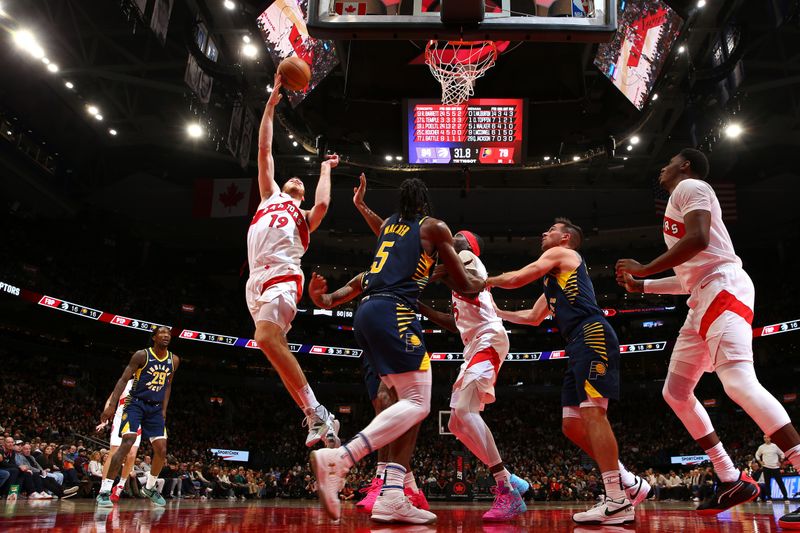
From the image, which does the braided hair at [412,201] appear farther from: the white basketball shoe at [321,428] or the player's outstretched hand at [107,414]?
the player's outstretched hand at [107,414]

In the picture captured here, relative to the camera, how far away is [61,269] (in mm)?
25750

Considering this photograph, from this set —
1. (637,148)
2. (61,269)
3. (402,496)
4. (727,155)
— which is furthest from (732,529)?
(61,269)

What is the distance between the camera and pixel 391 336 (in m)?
3.40

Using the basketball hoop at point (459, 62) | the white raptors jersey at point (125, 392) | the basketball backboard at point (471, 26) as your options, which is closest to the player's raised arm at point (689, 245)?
the basketball backboard at point (471, 26)

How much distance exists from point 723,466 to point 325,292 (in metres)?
2.97

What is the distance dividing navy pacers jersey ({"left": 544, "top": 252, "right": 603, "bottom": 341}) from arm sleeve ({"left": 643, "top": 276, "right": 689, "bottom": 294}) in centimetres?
44

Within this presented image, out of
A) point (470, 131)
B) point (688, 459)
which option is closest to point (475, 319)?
point (470, 131)

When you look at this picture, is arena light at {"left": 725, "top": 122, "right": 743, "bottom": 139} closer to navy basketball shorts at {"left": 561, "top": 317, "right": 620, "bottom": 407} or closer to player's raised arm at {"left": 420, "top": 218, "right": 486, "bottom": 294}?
navy basketball shorts at {"left": 561, "top": 317, "right": 620, "bottom": 407}

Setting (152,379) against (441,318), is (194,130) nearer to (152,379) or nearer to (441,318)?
(152,379)

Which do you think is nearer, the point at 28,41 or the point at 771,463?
the point at 771,463

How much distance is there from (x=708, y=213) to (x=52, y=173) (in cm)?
2730

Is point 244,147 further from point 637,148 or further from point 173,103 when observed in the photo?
point 637,148

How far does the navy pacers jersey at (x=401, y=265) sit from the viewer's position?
3635mm

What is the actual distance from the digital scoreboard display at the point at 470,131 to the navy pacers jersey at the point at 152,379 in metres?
8.16
